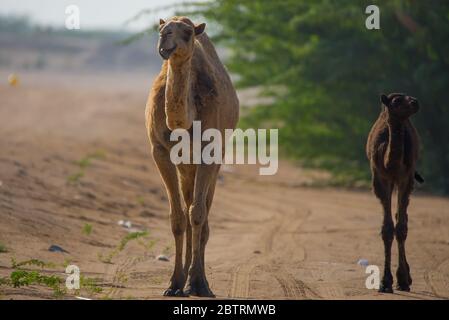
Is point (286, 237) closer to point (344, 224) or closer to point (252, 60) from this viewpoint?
point (344, 224)

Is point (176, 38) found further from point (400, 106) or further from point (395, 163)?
point (395, 163)

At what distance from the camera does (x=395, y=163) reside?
36.1ft

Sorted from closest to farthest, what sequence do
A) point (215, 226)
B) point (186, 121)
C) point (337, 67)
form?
point (186, 121)
point (215, 226)
point (337, 67)

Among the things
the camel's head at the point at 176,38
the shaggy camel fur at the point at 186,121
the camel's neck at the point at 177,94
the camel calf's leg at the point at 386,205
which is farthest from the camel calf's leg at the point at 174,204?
the camel calf's leg at the point at 386,205

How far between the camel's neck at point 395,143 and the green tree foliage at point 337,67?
9.24m

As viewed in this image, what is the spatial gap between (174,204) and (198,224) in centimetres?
35

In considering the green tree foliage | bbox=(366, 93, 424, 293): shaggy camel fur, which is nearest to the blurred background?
the green tree foliage

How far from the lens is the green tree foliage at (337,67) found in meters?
20.3

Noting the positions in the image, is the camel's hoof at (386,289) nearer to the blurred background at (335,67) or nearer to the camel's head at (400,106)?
the camel's head at (400,106)

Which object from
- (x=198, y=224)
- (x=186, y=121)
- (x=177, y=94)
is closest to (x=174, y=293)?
(x=198, y=224)

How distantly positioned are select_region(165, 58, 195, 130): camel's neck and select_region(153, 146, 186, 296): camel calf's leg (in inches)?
21.4

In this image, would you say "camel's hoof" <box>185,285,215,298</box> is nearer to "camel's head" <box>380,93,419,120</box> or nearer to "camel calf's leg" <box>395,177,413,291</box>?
"camel calf's leg" <box>395,177,413,291</box>

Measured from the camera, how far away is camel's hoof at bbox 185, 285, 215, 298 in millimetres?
10180
